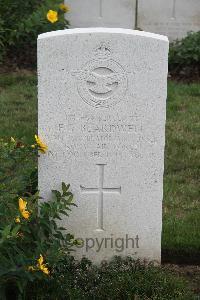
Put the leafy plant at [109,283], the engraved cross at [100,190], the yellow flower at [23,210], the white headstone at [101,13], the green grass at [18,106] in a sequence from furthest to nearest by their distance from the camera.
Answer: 1. the white headstone at [101,13]
2. the green grass at [18,106]
3. the engraved cross at [100,190]
4. the leafy plant at [109,283]
5. the yellow flower at [23,210]

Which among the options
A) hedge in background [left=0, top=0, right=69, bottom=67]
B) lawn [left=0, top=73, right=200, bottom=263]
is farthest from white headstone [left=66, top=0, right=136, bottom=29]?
lawn [left=0, top=73, right=200, bottom=263]

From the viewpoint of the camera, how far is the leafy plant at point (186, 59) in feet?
27.0

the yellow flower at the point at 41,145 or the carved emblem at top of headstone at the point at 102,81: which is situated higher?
the carved emblem at top of headstone at the point at 102,81

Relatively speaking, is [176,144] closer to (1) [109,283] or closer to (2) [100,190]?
(2) [100,190]

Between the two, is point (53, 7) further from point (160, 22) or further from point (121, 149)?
point (121, 149)

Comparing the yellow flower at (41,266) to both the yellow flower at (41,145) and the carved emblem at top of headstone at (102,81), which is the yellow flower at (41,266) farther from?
the carved emblem at top of headstone at (102,81)

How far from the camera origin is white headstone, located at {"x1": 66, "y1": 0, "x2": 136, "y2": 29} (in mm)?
9227

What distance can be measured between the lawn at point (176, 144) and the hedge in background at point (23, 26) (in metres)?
0.49

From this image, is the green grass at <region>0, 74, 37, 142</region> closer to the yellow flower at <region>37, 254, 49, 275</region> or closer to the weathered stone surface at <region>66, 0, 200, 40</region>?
the weathered stone surface at <region>66, 0, 200, 40</region>

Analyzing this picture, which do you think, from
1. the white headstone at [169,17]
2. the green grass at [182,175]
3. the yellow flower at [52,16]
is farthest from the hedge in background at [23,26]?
the green grass at [182,175]

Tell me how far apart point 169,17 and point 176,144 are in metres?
3.52

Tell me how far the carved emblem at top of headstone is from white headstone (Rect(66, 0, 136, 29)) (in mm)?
5467

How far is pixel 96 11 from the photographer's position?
9289 mm

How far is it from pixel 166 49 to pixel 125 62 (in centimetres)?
23
